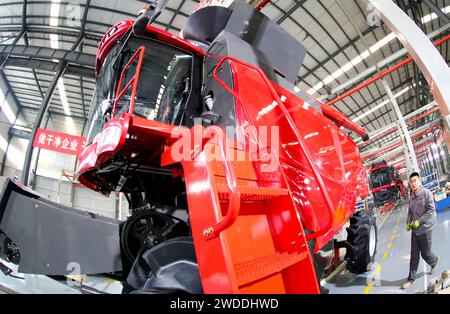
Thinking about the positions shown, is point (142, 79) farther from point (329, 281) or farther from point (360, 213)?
point (329, 281)

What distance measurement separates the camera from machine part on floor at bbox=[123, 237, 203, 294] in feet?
5.16

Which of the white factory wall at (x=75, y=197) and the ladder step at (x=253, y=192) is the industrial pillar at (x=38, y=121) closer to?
the white factory wall at (x=75, y=197)

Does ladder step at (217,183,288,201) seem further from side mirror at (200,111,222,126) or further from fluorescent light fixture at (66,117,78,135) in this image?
fluorescent light fixture at (66,117,78,135)

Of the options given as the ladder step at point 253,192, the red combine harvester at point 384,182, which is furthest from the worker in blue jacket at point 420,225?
the red combine harvester at point 384,182

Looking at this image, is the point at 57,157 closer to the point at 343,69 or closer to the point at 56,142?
the point at 56,142

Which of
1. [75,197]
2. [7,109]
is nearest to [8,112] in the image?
[7,109]

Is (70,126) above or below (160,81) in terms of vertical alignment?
above

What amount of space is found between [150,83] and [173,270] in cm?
197

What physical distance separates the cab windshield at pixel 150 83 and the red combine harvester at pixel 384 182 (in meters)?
16.2

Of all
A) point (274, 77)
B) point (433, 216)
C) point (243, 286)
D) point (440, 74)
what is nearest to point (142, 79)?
point (274, 77)

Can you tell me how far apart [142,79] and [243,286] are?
2.28m

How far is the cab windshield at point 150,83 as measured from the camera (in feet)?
8.20

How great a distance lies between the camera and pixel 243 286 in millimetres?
1339

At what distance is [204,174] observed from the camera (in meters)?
1.42
